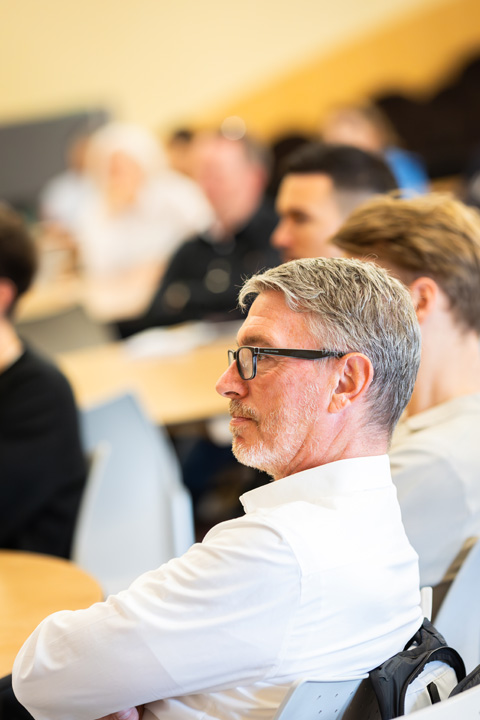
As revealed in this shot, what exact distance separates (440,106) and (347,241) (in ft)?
19.0

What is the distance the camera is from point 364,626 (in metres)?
1.11

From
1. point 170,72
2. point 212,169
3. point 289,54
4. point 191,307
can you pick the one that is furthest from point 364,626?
point 170,72

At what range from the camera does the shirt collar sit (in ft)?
3.83

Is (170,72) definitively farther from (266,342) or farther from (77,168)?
(266,342)

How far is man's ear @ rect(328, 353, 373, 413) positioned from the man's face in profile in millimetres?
1330

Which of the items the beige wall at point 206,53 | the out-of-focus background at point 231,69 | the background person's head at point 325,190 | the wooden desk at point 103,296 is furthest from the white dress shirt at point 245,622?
the beige wall at point 206,53

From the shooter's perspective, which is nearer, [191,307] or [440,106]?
[191,307]

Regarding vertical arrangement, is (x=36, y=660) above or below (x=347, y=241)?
below

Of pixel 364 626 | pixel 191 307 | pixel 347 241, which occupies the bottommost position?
pixel 191 307

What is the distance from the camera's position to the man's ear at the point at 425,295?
5.61 feet

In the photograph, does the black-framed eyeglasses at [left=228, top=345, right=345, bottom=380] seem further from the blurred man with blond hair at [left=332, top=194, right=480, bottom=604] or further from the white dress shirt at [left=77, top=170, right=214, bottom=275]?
the white dress shirt at [left=77, top=170, right=214, bottom=275]

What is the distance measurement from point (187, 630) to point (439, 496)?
0.63 m

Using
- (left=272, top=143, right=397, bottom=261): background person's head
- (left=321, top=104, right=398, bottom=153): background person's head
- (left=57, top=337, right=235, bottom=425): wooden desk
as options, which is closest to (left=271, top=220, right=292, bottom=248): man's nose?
(left=272, top=143, right=397, bottom=261): background person's head

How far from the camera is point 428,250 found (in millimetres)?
1725
